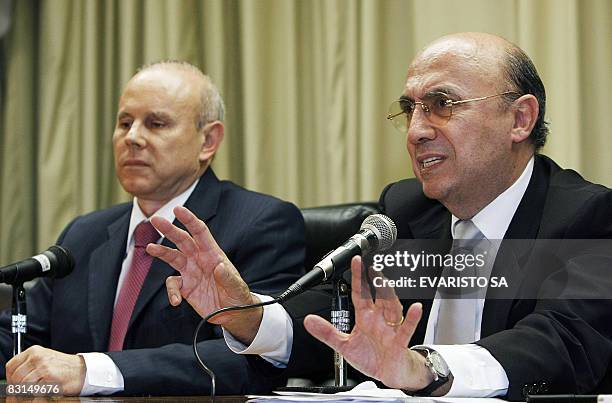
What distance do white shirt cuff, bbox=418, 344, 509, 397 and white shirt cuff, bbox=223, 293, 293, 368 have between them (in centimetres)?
52

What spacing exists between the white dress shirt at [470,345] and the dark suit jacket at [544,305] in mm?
24

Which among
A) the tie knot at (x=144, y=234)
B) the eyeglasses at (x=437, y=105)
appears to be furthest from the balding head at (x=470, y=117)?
the tie knot at (x=144, y=234)

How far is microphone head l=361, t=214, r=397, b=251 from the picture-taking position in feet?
6.29

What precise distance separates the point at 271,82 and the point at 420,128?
4.56 ft

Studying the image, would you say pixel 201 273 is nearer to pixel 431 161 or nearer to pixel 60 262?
pixel 60 262

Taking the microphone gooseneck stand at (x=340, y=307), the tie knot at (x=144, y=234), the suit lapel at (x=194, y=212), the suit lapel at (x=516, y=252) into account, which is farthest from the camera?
the tie knot at (x=144, y=234)

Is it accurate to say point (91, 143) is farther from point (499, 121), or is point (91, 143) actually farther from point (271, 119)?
point (499, 121)

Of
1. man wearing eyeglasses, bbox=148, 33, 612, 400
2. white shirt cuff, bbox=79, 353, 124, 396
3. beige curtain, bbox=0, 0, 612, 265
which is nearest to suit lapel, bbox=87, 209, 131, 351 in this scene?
white shirt cuff, bbox=79, 353, 124, 396

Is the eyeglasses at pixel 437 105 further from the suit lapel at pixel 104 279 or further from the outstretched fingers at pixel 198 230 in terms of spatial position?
the suit lapel at pixel 104 279

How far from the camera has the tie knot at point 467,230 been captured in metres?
2.40

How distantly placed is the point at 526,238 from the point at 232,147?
1698mm

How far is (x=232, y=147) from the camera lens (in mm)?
3715

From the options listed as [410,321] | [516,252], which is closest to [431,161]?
[516,252]

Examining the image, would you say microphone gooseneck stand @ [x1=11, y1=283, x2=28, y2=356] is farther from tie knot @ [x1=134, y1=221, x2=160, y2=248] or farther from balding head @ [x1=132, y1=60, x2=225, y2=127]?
balding head @ [x1=132, y1=60, x2=225, y2=127]
